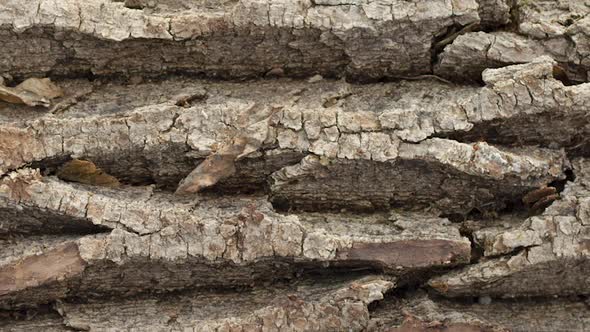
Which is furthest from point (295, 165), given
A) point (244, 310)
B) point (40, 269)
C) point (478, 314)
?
point (40, 269)

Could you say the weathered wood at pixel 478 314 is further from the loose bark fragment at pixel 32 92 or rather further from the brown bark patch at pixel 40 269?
the loose bark fragment at pixel 32 92

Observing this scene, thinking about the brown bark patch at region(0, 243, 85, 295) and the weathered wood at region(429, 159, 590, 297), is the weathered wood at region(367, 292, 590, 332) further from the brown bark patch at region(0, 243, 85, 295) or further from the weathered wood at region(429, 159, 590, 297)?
the brown bark patch at region(0, 243, 85, 295)

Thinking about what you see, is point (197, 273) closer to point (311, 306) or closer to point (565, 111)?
point (311, 306)

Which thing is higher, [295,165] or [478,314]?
[295,165]

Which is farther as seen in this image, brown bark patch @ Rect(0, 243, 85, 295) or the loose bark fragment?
the loose bark fragment

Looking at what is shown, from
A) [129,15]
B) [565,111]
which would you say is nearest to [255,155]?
[129,15]

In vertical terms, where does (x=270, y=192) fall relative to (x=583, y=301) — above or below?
above

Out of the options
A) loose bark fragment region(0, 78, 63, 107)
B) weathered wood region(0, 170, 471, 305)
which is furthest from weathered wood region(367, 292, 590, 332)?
loose bark fragment region(0, 78, 63, 107)

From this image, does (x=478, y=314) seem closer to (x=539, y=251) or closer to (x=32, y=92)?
(x=539, y=251)
